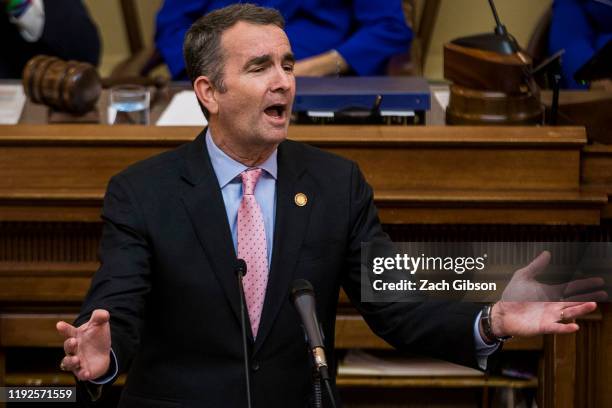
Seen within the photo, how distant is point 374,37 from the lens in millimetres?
3221

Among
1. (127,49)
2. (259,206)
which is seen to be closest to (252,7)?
(259,206)

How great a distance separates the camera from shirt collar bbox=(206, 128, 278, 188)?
184cm

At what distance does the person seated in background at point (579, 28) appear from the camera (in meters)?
3.30

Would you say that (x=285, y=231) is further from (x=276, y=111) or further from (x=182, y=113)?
(x=182, y=113)

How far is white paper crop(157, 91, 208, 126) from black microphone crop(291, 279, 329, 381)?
1.11m

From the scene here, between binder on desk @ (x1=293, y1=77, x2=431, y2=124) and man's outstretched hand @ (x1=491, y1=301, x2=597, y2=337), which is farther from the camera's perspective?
binder on desk @ (x1=293, y1=77, x2=431, y2=124)

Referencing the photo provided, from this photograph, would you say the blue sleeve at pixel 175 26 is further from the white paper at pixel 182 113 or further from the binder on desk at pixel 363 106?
the binder on desk at pixel 363 106

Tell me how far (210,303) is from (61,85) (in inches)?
35.3

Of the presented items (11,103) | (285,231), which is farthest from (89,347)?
(11,103)

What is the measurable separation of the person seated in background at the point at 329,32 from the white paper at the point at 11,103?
0.68 metres

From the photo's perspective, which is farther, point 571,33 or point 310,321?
point 571,33

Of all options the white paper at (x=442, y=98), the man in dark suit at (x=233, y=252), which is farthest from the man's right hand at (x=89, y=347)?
the white paper at (x=442, y=98)

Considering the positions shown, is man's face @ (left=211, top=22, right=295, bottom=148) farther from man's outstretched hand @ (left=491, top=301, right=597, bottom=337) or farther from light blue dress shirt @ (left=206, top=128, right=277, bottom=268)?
man's outstretched hand @ (left=491, top=301, right=597, bottom=337)

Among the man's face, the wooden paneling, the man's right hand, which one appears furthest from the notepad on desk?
the man's right hand
